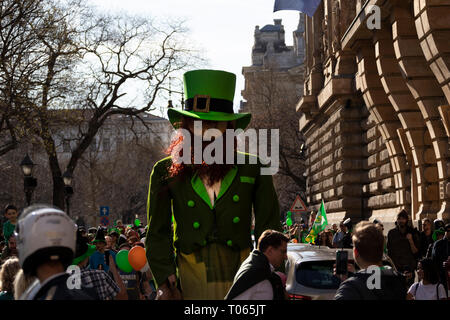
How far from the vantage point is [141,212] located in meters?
95.9

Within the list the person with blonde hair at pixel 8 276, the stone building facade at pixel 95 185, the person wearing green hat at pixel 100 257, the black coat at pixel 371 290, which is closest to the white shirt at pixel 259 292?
the black coat at pixel 371 290

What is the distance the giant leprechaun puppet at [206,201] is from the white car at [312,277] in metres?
4.50

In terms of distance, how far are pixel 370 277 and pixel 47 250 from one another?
1.88 metres

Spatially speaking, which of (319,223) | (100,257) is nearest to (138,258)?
(100,257)

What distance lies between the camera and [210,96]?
5566mm

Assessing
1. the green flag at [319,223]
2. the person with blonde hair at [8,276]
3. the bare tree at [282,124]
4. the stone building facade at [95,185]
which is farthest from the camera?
the stone building facade at [95,185]

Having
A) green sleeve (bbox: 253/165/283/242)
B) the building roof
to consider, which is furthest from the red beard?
the building roof

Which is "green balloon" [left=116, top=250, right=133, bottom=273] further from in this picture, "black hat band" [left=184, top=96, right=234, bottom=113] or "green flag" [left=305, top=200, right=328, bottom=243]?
"green flag" [left=305, top=200, right=328, bottom=243]

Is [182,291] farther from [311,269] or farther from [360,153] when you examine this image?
[360,153]

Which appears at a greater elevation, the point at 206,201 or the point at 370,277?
the point at 206,201

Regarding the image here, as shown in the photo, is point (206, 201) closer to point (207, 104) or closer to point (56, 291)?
point (207, 104)

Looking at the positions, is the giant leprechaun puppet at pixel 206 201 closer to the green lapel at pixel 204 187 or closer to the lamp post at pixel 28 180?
the green lapel at pixel 204 187

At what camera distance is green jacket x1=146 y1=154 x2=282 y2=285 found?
5.49 m

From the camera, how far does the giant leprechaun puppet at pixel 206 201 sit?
17.9ft
